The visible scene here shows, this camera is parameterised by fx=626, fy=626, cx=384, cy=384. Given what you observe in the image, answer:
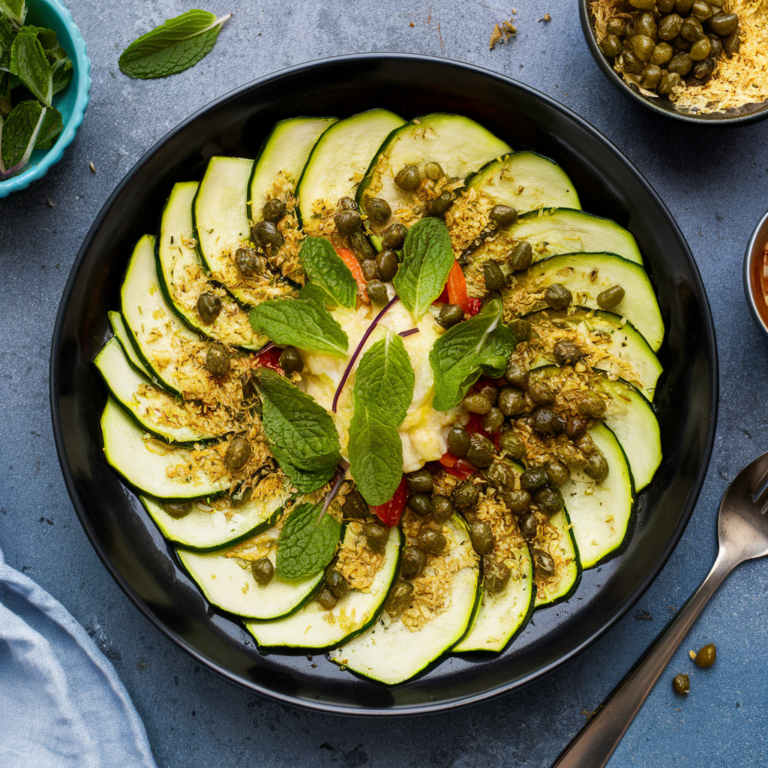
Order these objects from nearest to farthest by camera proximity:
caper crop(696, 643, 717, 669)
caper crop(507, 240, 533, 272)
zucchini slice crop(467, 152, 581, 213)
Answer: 1. caper crop(507, 240, 533, 272)
2. zucchini slice crop(467, 152, 581, 213)
3. caper crop(696, 643, 717, 669)

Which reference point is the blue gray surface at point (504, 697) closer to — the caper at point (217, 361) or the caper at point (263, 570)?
the caper at point (263, 570)

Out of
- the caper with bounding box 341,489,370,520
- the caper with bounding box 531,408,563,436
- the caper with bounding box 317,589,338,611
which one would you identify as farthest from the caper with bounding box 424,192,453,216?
the caper with bounding box 317,589,338,611

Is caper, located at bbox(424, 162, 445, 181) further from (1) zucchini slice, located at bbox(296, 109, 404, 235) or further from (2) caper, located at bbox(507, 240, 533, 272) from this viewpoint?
(2) caper, located at bbox(507, 240, 533, 272)

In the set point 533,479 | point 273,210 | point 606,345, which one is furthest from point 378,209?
point 533,479

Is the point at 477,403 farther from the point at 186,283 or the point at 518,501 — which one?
the point at 186,283

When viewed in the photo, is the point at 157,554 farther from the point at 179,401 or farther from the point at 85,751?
the point at 85,751

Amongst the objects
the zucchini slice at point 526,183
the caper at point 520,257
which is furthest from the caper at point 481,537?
the zucchini slice at point 526,183
